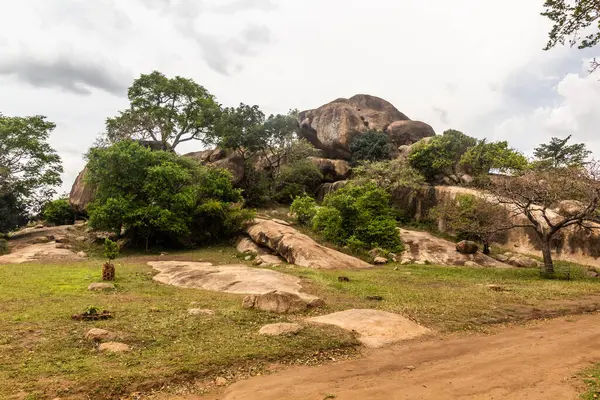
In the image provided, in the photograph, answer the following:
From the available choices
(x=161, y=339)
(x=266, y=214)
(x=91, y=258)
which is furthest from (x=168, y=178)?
(x=161, y=339)

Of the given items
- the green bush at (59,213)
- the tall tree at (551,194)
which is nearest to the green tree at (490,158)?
the tall tree at (551,194)

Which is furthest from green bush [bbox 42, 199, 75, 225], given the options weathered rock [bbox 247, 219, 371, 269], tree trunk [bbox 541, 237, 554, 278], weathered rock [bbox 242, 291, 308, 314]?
tree trunk [bbox 541, 237, 554, 278]

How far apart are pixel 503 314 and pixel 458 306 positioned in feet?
4.23

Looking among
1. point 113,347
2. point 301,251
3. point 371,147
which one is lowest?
point 113,347

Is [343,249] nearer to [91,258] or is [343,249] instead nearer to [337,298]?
[337,298]

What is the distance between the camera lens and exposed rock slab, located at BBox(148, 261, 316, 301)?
15094mm

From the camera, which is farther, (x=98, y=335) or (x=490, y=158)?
(x=490, y=158)

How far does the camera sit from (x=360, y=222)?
29.6m

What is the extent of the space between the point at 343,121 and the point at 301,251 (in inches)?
1237

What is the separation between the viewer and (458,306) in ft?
41.1

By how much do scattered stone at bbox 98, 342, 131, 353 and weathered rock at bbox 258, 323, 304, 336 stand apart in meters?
2.88

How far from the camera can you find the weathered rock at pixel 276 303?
11375 mm

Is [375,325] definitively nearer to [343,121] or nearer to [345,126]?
[345,126]

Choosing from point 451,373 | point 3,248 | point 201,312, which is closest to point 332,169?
point 3,248
